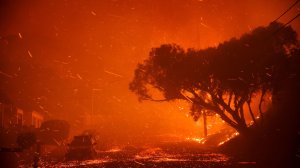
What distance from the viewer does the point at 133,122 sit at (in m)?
91.6

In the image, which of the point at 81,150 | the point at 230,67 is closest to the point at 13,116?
the point at 81,150

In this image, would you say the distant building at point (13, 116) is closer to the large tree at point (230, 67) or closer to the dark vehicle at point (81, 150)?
the dark vehicle at point (81, 150)

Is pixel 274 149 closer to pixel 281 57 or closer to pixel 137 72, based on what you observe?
pixel 281 57

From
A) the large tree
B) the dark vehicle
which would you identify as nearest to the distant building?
the dark vehicle

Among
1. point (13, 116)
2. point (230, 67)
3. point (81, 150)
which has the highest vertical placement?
point (230, 67)

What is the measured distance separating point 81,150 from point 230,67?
47.0ft

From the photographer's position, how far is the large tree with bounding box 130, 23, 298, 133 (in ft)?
85.3

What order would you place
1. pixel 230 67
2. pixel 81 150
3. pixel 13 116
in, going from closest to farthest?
pixel 230 67
pixel 81 150
pixel 13 116

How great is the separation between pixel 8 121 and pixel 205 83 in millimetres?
28062

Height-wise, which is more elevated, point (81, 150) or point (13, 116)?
point (13, 116)

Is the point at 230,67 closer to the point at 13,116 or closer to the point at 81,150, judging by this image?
the point at 81,150

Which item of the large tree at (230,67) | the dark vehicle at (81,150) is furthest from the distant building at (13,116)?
the large tree at (230,67)

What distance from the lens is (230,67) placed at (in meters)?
26.2

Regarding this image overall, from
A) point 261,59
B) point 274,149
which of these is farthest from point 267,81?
point 274,149
